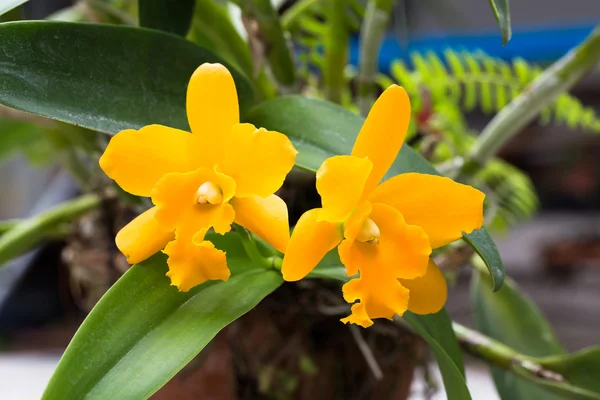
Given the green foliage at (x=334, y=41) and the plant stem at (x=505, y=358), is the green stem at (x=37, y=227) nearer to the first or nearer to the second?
the green foliage at (x=334, y=41)

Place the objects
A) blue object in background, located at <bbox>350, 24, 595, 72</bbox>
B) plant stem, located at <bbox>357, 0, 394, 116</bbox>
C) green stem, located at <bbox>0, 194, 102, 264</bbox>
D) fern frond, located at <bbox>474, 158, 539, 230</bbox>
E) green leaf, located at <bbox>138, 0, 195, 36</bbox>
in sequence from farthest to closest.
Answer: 1. blue object in background, located at <bbox>350, 24, 595, 72</bbox>
2. fern frond, located at <bbox>474, 158, 539, 230</bbox>
3. green stem, located at <bbox>0, 194, 102, 264</bbox>
4. plant stem, located at <bbox>357, 0, 394, 116</bbox>
5. green leaf, located at <bbox>138, 0, 195, 36</bbox>

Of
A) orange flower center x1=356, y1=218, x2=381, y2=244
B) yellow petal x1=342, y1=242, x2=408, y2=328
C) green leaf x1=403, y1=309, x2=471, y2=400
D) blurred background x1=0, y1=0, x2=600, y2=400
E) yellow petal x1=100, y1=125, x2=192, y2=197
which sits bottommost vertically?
blurred background x1=0, y1=0, x2=600, y2=400

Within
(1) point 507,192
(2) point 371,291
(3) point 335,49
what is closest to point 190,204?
(2) point 371,291

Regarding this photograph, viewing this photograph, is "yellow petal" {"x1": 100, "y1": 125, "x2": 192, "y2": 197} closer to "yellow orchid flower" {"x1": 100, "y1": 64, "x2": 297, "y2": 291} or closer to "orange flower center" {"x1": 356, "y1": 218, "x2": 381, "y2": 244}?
"yellow orchid flower" {"x1": 100, "y1": 64, "x2": 297, "y2": 291}

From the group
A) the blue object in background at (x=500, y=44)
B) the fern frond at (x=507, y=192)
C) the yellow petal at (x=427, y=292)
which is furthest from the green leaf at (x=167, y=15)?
the blue object in background at (x=500, y=44)

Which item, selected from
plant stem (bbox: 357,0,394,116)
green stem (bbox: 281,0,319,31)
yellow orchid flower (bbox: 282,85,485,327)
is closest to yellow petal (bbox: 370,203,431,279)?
yellow orchid flower (bbox: 282,85,485,327)
